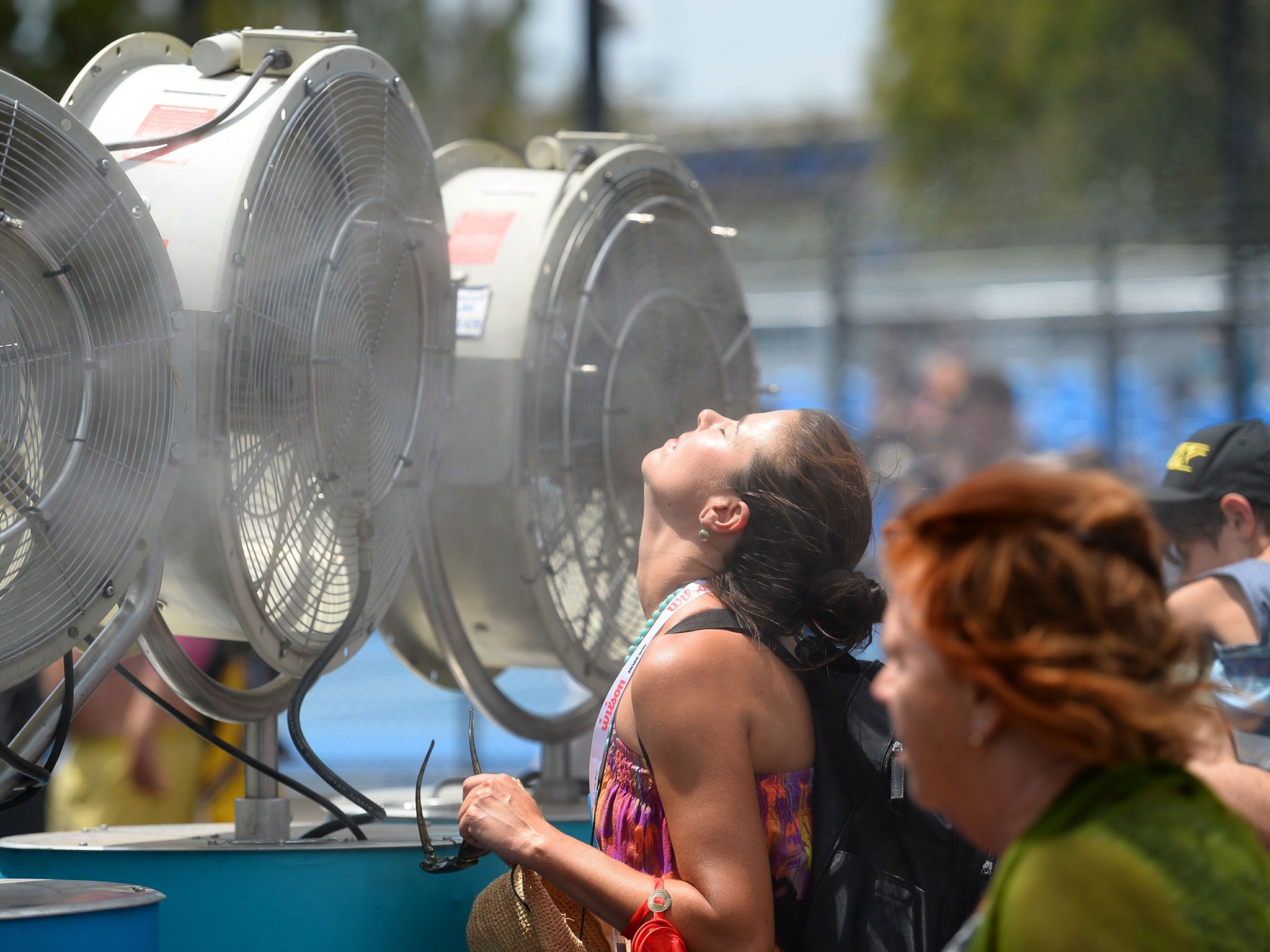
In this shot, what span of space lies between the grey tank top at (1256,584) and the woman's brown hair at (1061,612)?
142 centimetres

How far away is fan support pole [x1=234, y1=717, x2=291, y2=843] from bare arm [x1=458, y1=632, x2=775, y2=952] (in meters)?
0.79

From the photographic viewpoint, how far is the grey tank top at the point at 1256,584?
103 inches

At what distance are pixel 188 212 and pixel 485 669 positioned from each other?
1.43m

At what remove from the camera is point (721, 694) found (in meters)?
2.11

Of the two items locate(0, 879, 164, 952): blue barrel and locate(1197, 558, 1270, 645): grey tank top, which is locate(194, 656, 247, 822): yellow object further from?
locate(1197, 558, 1270, 645): grey tank top

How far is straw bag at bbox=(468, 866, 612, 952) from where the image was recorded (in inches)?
88.2

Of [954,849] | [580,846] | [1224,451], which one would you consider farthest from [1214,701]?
[580,846]

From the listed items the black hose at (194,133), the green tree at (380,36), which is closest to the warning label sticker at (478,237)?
the black hose at (194,133)

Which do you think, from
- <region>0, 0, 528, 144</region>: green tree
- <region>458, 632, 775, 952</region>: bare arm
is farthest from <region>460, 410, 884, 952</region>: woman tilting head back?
<region>0, 0, 528, 144</region>: green tree

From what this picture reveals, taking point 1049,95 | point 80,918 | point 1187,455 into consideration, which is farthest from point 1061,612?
point 1049,95

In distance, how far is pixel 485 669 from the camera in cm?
345

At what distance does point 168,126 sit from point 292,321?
419mm

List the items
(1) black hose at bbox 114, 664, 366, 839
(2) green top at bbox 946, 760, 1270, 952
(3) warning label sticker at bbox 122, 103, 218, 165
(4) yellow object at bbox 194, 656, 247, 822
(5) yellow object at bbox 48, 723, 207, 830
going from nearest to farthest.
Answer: (2) green top at bbox 946, 760, 1270, 952 → (3) warning label sticker at bbox 122, 103, 218, 165 → (1) black hose at bbox 114, 664, 366, 839 → (5) yellow object at bbox 48, 723, 207, 830 → (4) yellow object at bbox 194, 656, 247, 822

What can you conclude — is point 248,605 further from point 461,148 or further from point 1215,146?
point 1215,146
